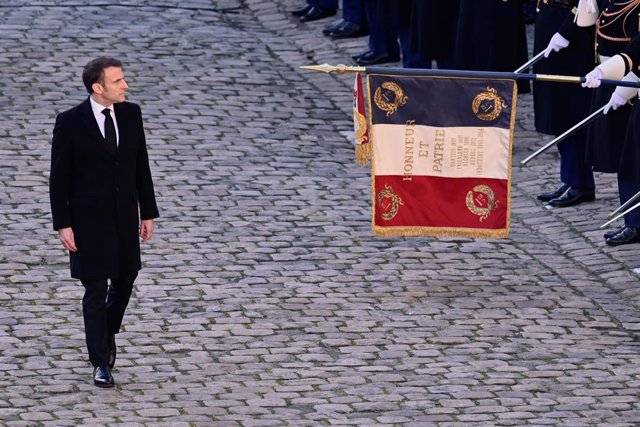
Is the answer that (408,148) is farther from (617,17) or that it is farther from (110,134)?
(110,134)

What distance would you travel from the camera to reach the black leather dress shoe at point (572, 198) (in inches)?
482

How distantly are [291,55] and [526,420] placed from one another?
27.7 feet

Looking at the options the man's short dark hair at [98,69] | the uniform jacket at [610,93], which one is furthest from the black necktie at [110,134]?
the uniform jacket at [610,93]

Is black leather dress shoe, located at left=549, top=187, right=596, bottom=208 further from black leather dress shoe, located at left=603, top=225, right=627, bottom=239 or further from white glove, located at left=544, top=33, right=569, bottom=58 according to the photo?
white glove, located at left=544, top=33, right=569, bottom=58

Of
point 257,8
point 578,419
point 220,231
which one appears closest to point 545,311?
point 578,419

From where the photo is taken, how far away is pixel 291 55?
16.3 metres

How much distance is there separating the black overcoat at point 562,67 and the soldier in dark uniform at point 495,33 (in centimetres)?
104

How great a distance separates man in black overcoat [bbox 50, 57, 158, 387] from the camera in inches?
339

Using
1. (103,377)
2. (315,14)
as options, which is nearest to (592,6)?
(103,377)

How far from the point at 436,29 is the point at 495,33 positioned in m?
0.99

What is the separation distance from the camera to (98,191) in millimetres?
8664

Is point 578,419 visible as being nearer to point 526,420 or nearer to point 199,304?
point 526,420

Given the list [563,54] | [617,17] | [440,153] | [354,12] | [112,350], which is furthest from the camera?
[354,12]

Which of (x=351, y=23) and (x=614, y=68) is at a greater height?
(x=614, y=68)
